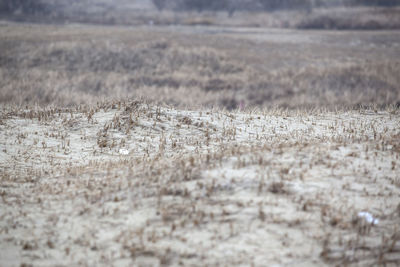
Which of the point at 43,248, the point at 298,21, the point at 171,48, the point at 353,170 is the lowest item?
the point at 43,248

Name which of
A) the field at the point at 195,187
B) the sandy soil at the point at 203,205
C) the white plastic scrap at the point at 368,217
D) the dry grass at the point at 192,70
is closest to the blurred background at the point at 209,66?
the dry grass at the point at 192,70

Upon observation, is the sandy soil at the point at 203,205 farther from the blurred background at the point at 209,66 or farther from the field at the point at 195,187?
→ the blurred background at the point at 209,66

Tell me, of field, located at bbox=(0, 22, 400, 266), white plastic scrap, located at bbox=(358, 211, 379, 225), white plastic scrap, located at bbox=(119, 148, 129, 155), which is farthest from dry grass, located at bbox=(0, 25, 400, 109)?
white plastic scrap, located at bbox=(358, 211, 379, 225)

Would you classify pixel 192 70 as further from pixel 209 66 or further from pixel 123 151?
pixel 123 151

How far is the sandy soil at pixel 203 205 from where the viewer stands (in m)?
4.24

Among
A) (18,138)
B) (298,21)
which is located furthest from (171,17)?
(18,138)

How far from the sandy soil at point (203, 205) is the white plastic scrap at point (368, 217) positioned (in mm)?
40

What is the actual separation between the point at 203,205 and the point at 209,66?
2005cm

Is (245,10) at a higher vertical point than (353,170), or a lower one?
higher

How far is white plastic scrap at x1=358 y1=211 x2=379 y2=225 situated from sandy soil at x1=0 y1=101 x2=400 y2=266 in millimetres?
40

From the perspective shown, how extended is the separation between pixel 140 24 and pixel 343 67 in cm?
2346

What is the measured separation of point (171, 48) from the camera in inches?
1026

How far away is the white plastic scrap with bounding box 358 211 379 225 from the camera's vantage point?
15.3 ft

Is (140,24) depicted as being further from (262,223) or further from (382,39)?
(262,223)
